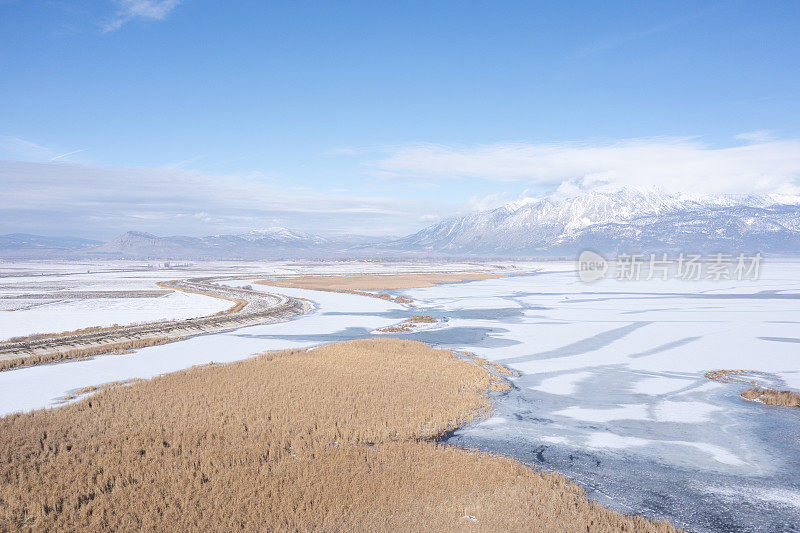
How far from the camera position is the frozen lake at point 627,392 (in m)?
11.8

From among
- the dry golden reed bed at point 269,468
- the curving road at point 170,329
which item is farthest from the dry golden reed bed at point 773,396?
the curving road at point 170,329

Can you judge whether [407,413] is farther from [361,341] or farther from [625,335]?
[625,335]

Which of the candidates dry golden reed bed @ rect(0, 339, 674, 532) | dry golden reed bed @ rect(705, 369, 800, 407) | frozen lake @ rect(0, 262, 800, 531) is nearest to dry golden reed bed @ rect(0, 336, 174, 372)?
frozen lake @ rect(0, 262, 800, 531)

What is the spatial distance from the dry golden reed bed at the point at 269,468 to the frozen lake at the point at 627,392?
182 cm

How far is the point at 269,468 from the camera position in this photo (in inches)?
480

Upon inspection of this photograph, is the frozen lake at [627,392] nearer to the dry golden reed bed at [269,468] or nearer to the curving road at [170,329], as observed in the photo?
the dry golden reed bed at [269,468]

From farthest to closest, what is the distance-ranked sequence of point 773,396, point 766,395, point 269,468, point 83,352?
point 83,352 → point 766,395 → point 773,396 → point 269,468

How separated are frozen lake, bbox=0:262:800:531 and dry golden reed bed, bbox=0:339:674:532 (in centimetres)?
182

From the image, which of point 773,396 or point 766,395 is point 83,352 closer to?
point 766,395

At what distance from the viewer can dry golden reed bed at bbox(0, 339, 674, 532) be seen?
973 cm

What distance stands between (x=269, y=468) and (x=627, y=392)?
Result: 15.3m

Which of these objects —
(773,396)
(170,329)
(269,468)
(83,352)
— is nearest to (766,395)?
(773,396)

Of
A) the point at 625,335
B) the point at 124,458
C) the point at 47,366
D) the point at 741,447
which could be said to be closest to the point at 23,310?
the point at 47,366

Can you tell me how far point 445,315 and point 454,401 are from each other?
2850cm
